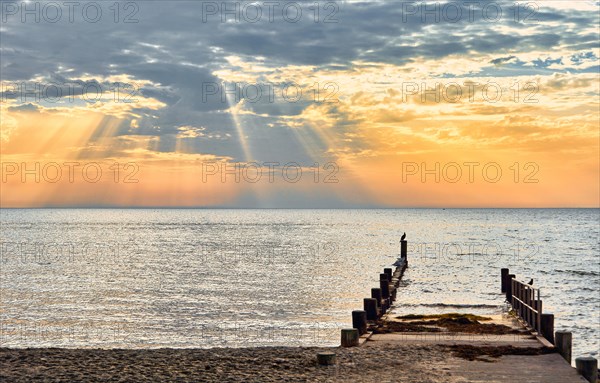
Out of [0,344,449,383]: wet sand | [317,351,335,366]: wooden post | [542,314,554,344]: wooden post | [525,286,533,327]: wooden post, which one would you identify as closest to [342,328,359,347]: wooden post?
[0,344,449,383]: wet sand

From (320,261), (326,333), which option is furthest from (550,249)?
(326,333)

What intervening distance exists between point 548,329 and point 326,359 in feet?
21.8

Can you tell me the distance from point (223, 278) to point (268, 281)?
4163 millimetres

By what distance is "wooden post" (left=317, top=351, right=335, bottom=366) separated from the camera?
14625 mm

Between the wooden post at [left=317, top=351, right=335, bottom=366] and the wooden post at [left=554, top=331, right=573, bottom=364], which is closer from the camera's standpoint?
the wooden post at [left=317, top=351, right=335, bottom=366]

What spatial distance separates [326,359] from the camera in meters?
14.6

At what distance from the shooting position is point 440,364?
47.3 feet

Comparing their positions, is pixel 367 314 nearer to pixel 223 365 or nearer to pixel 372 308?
pixel 372 308

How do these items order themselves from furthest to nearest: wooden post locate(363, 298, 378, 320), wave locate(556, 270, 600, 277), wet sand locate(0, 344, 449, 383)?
wave locate(556, 270, 600, 277) → wooden post locate(363, 298, 378, 320) → wet sand locate(0, 344, 449, 383)

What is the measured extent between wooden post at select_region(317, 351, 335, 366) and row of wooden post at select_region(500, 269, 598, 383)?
514cm

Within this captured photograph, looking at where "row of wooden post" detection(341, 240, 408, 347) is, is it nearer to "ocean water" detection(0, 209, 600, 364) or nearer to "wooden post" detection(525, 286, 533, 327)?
"ocean water" detection(0, 209, 600, 364)

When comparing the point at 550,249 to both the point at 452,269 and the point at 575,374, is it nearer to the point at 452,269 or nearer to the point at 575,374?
the point at 452,269

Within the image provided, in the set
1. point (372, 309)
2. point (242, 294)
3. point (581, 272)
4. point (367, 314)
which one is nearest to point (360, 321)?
point (372, 309)

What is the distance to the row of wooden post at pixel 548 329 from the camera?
13125 mm
